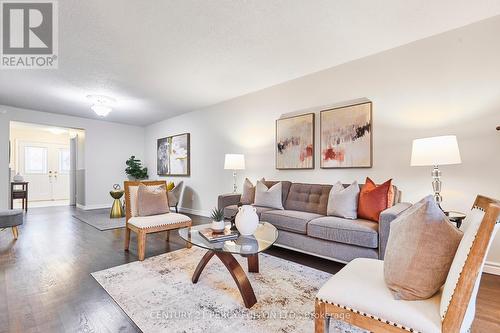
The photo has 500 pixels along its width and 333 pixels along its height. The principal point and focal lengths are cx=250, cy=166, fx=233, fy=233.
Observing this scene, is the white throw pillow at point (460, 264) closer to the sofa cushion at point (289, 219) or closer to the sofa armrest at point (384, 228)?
the sofa armrest at point (384, 228)

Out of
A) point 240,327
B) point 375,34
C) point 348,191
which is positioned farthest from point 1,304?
point 375,34

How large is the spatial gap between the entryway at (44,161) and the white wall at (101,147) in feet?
4.27

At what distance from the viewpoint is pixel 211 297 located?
1.89m

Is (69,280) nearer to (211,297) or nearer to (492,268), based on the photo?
(211,297)

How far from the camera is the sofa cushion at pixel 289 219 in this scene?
108 inches

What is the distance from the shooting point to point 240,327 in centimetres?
152

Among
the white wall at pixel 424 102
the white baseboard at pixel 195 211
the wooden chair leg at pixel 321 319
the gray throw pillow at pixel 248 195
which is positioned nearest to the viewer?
the wooden chair leg at pixel 321 319

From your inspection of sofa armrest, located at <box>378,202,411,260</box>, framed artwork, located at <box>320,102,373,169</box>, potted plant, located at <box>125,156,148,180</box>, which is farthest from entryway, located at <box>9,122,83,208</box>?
sofa armrest, located at <box>378,202,411,260</box>

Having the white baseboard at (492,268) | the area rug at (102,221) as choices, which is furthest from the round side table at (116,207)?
the white baseboard at (492,268)

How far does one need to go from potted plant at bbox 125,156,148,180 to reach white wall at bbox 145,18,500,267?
15.6ft

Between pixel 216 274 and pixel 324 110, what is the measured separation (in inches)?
104

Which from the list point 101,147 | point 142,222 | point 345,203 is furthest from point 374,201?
point 101,147

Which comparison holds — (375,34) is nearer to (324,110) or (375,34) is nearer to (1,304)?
(324,110)

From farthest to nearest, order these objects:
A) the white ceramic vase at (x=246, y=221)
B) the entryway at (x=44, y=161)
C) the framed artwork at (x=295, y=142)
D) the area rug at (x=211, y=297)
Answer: the entryway at (x=44, y=161), the framed artwork at (x=295, y=142), the white ceramic vase at (x=246, y=221), the area rug at (x=211, y=297)
